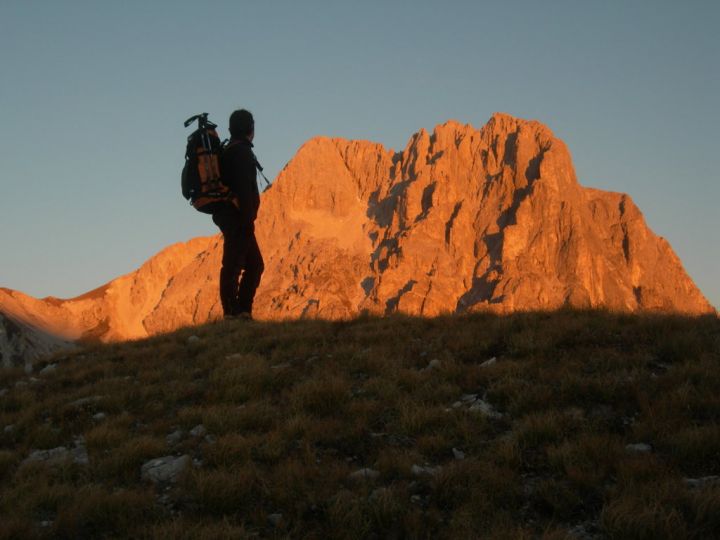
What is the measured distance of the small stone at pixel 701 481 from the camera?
544 cm

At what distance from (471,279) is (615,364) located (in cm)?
11743

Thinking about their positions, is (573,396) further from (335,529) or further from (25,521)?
(25,521)

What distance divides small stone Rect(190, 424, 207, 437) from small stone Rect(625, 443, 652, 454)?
4163 millimetres

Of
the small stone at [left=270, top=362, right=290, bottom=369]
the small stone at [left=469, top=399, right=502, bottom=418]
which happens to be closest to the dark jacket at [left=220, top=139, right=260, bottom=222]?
the small stone at [left=270, top=362, right=290, bottom=369]

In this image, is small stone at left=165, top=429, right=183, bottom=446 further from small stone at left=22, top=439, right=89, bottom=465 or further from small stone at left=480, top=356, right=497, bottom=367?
small stone at left=480, top=356, right=497, bottom=367

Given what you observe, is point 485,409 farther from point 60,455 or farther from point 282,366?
point 60,455

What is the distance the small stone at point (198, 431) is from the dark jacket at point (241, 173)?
18.0ft

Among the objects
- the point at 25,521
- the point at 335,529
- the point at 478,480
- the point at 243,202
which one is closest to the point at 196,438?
the point at 25,521

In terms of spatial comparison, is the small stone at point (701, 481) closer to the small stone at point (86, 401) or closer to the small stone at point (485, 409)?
the small stone at point (485, 409)

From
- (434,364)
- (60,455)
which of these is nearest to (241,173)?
(434,364)

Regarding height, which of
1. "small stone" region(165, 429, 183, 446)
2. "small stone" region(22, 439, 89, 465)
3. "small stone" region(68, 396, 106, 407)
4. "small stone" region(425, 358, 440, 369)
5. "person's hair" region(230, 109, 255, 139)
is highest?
"person's hair" region(230, 109, 255, 139)

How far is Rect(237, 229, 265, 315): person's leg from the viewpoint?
13.6 meters

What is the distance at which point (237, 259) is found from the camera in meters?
13.2

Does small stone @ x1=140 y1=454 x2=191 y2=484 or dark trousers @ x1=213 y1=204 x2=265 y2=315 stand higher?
dark trousers @ x1=213 y1=204 x2=265 y2=315
